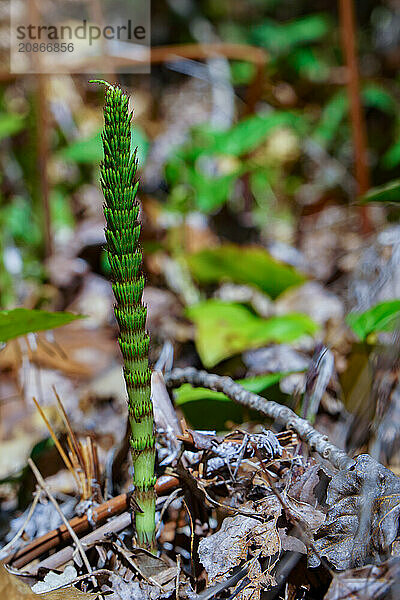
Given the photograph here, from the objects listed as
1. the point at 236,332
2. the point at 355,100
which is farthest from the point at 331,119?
the point at 236,332

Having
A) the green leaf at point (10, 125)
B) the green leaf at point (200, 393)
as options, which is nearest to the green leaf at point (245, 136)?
the green leaf at point (10, 125)

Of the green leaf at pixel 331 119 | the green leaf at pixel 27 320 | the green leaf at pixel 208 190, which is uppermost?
the green leaf at pixel 331 119

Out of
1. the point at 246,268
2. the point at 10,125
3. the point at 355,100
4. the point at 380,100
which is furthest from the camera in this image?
the point at 380,100

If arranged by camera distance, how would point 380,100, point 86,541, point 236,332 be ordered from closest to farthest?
1. point 86,541
2. point 236,332
3. point 380,100

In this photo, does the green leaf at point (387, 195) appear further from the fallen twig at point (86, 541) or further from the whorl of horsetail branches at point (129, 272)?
the fallen twig at point (86, 541)

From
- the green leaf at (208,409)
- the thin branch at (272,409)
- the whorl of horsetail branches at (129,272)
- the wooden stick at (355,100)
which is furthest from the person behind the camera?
the wooden stick at (355,100)

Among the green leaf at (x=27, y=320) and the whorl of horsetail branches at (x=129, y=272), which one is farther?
the green leaf at (x=27, y=320)

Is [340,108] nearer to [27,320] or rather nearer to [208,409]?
Result: [208,409]

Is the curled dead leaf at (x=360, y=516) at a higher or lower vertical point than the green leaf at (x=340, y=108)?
lower
